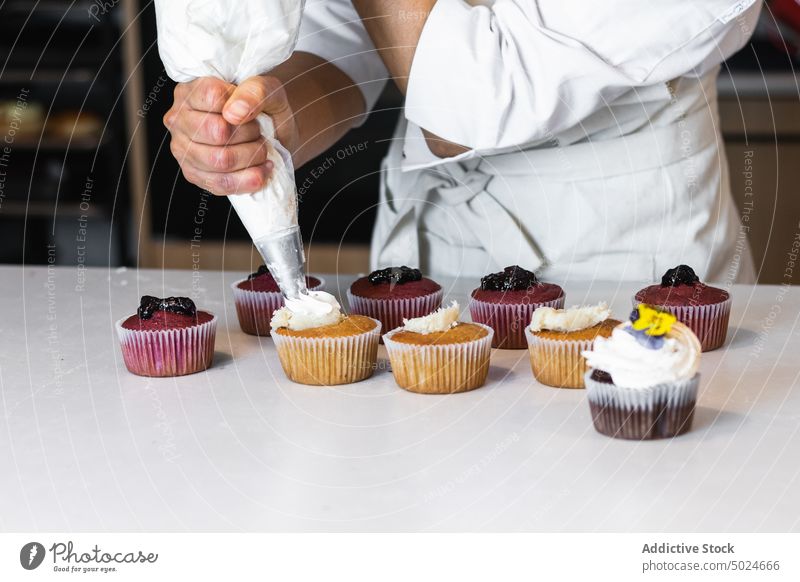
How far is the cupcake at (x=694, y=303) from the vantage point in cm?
123

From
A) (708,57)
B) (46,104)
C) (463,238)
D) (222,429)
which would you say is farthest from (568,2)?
(46,104)

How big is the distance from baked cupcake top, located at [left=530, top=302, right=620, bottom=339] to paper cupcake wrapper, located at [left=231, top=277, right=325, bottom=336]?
→ 34 cm

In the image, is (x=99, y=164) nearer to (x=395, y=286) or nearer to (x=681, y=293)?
(x=395, y=286)

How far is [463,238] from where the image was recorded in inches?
63.3

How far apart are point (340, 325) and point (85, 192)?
2591mm

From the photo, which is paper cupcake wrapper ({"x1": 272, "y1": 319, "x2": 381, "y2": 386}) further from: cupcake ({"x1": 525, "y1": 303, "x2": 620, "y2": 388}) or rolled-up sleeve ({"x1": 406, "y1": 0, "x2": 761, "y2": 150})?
rolled-up sleeve ({"x1": 406, "y1": 0, "x2": 761, "y2": 150})

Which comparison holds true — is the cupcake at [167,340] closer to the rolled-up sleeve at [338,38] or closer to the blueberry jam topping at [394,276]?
the blueberry jam topping at [394,276]

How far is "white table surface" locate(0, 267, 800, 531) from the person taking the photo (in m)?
0.82

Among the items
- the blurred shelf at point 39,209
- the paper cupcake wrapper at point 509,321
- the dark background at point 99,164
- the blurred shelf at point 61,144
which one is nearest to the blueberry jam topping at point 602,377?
the paper cupcake wrapper at point 509,321

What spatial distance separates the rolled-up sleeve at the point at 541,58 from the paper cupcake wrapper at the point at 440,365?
38 cm

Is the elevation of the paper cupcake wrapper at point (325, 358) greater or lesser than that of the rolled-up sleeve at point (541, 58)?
lesser

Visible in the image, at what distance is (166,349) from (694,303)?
635mm

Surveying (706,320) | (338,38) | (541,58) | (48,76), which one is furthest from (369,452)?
(48,76)
